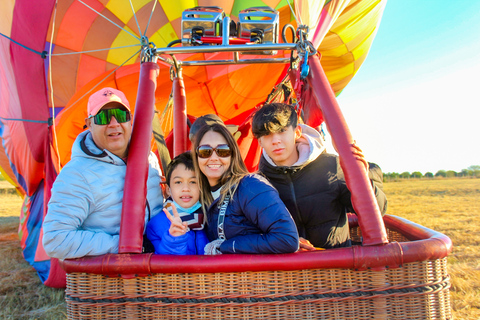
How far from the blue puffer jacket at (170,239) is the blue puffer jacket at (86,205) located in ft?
0.30

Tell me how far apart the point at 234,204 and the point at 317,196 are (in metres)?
0.43

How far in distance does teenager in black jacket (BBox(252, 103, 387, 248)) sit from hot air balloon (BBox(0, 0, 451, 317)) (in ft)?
0.63

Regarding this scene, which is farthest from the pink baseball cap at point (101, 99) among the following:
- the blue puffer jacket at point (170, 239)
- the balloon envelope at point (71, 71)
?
the balloon envelope at point (71, 71)

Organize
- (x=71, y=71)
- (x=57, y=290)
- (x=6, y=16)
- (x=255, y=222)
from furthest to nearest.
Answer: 1. (x=71, y=71)
2. (x=6, y=16)
3. (x=57, y=290)
4. (x=255, y=222)

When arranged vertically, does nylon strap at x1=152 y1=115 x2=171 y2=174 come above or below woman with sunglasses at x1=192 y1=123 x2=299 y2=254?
above

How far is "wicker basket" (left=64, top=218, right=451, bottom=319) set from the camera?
3.46 ft

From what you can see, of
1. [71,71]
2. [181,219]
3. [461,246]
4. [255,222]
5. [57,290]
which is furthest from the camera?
[71,71]

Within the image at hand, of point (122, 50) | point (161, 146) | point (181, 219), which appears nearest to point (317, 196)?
point (181, 219)

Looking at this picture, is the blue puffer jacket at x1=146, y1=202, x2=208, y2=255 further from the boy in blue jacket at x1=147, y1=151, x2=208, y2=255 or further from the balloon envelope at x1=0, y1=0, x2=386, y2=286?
the balloon envelope at x1=0, y1=0, x2=386, y2=286

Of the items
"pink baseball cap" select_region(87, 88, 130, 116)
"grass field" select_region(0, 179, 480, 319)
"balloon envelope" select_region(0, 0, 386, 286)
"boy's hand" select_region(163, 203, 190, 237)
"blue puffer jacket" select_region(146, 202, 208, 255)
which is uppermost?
"balloon envelope" select_region(0, 0, 386, 286)

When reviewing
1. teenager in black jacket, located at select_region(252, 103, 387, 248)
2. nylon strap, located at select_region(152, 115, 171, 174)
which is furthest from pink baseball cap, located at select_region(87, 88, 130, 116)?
nylon strap, located at select_region(152, 115, 171, 174)

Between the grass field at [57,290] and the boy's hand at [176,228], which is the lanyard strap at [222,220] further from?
the grass field at [57,290]

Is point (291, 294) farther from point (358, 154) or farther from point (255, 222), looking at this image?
point (358, 154)

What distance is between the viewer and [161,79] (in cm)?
369
